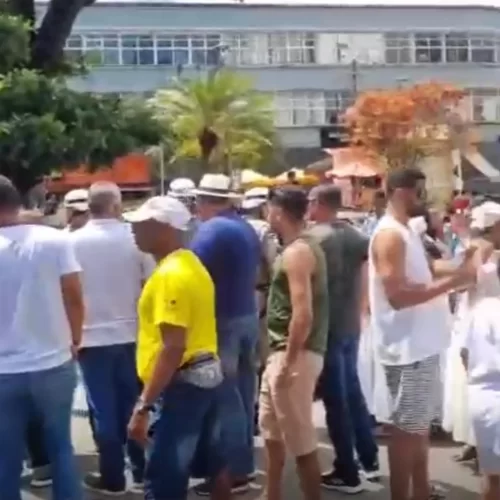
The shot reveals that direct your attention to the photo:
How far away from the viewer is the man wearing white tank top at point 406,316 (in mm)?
6672

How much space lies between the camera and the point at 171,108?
165 feet

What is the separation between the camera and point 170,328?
18.6 feet

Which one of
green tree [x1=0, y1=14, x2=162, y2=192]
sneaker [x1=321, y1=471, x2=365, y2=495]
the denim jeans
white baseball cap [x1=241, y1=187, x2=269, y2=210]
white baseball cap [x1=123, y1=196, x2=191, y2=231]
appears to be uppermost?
green tree [x1=0, y1=14, x2=162, y2=192]

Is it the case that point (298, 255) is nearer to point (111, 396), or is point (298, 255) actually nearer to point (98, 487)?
point (111, 396)

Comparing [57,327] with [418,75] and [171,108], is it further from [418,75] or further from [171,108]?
[418,75]

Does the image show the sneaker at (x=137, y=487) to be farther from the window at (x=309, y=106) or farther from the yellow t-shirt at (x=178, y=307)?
the window at (x=309, y=106)

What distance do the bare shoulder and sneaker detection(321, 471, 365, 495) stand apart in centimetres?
172

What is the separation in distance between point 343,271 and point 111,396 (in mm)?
1475

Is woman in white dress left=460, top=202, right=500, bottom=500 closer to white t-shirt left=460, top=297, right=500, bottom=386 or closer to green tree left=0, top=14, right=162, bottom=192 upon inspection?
white t-shirt left=460, top=297, right=500, bottom=386

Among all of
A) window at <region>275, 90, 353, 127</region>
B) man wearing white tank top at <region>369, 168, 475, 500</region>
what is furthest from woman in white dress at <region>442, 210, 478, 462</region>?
window at <region>275, 90, 353, 127</region>

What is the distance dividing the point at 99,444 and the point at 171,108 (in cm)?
4293

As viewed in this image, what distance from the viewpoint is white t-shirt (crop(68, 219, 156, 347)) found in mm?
7559

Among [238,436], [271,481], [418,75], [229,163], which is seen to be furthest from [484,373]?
[418,75]

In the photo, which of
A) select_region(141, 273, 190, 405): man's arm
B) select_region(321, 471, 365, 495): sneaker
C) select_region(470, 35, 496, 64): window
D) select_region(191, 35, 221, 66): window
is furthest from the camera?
select_region(470, 35, 496, 64): window
